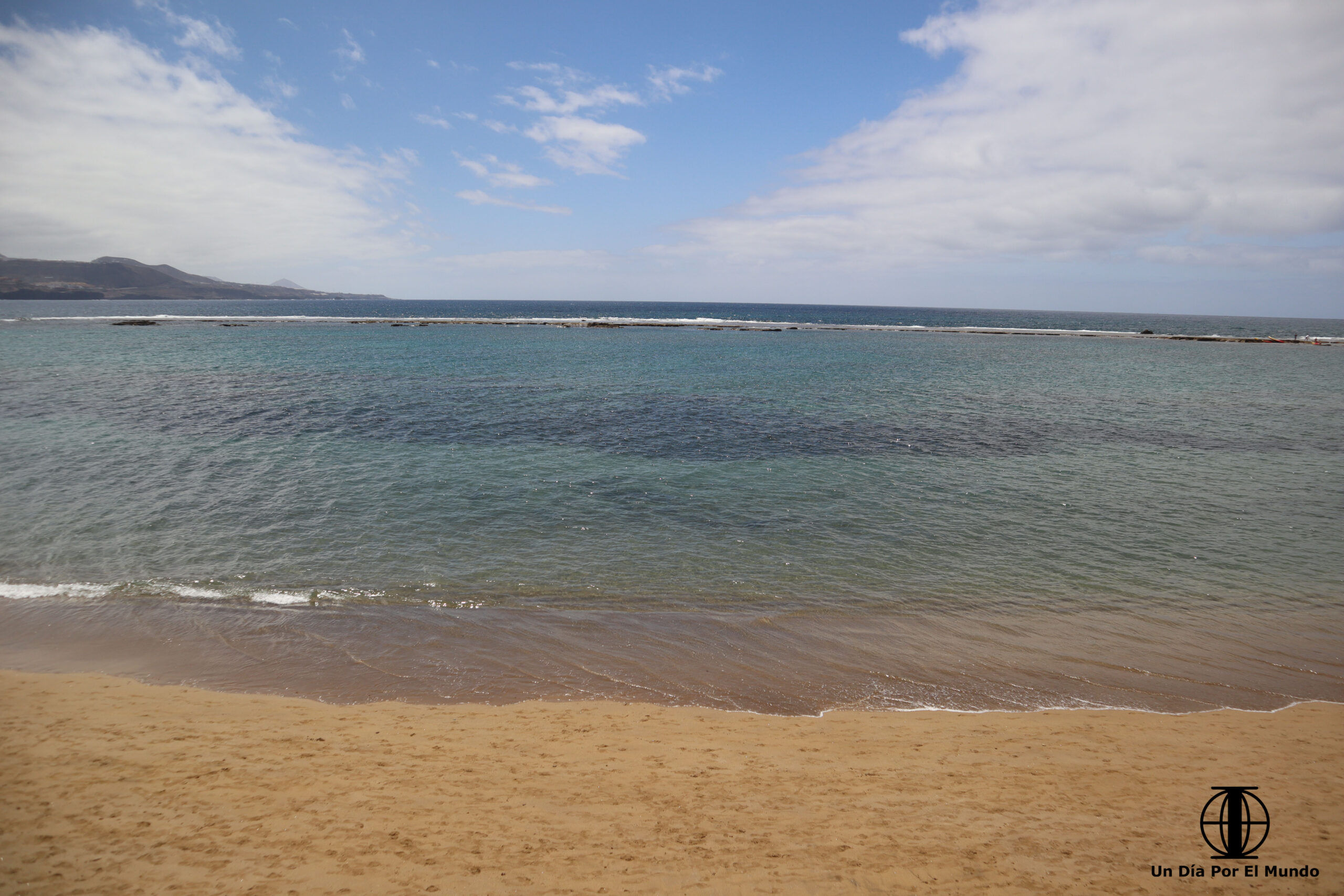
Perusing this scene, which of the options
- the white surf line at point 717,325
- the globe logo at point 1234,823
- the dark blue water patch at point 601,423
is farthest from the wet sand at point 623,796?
the white surf line at point 717,325

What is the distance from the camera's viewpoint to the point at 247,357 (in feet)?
168

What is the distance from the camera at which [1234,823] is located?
20.5 ft

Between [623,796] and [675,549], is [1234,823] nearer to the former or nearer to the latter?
[623,796]

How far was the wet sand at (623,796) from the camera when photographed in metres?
5.34

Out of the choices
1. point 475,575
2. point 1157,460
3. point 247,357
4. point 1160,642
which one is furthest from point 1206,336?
point 247,357

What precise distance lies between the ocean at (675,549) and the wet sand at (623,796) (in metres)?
0.86

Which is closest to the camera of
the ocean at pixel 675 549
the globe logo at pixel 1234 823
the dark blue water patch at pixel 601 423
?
the globe logo at pixel 1234 823

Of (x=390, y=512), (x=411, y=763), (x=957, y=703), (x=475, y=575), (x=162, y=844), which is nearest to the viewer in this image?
(x=162, y=844)

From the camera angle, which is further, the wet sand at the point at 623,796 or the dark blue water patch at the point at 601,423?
the dark blue water patch at the point at 601,423

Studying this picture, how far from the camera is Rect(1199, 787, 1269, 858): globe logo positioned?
5910 mm

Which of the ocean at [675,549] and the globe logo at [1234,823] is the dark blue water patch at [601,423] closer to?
the ocean at [675,549]

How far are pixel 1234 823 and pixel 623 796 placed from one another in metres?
6.38

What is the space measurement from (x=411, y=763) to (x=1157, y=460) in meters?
27.3

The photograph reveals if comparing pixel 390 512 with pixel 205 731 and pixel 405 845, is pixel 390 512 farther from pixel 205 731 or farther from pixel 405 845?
pixel 405 845
